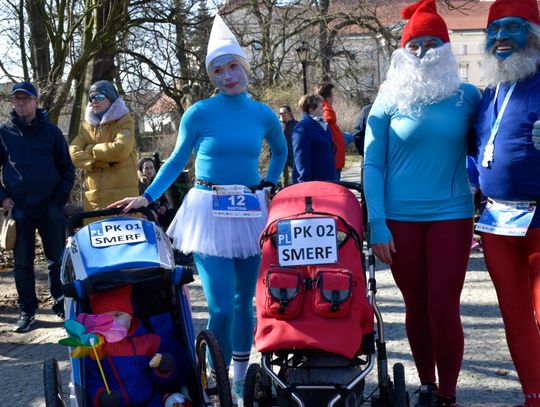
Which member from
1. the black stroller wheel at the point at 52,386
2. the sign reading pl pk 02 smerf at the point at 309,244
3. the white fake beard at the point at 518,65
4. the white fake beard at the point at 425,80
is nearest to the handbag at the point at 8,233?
the black stroller wheel at the point at 52,386

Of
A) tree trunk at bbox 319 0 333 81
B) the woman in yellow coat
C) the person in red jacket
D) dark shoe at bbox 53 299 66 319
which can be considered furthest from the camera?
tree trunk at bbox 319 0 333 81

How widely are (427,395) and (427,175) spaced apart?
117cm

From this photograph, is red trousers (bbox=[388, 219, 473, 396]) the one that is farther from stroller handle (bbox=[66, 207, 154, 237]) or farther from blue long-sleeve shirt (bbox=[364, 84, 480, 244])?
stroller handle (bbox=[66, 207, 154, 237])

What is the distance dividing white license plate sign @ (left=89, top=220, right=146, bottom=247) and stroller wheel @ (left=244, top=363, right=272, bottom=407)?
2.74 feet

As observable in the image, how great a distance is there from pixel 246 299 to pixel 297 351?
2.97 ft

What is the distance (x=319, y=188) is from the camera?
149 inches

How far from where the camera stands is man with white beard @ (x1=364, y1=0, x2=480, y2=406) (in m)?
3.82

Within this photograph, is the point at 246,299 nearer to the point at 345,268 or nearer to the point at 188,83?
the point at 345,268

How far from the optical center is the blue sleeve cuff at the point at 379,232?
151 inches

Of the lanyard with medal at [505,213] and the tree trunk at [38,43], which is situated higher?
the tree trunk at [38,43]

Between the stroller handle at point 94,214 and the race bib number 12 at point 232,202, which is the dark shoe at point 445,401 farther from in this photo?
the stroller handle at point 94,214

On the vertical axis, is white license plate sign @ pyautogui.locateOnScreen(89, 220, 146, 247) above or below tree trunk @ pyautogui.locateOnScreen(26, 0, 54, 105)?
below

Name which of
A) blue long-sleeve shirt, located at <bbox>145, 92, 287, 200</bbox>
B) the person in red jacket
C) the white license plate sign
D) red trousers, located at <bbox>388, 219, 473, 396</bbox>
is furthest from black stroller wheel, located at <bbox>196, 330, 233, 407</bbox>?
the person in red jacket

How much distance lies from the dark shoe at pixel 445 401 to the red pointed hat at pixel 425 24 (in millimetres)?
1823
